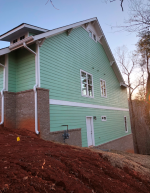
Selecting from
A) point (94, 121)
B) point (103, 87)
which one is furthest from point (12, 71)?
point (103, 87)

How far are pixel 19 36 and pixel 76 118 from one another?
5.59 meters

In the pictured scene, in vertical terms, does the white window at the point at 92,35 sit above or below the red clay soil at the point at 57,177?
above

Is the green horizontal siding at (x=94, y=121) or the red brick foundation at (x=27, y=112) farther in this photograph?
the green horizontal siding at (x=94, y=121)

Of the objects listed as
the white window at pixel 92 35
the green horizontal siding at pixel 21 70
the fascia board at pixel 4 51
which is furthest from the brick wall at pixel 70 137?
the white window at pixel 92 35

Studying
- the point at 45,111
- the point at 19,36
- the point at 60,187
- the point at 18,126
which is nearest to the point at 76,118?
the point at 45,111

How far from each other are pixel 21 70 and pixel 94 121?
6148 mm

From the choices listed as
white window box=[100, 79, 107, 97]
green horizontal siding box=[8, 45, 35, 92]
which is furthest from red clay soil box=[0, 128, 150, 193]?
white window box=[100, 79, 107, 97]

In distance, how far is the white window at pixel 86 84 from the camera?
35.3 feet

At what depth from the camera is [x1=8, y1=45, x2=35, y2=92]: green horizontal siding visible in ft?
25.0

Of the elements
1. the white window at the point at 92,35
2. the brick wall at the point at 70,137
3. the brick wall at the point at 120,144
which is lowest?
the brick wall at the point at 120,144

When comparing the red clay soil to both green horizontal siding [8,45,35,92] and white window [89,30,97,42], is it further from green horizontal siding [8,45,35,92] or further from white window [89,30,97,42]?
white window [89,30,97,42]

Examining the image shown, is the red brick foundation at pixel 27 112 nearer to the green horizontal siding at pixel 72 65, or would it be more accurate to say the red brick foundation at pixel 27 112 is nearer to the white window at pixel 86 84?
the green horizontal siding at pixel 72 65

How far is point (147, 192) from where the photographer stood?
3.18 meters

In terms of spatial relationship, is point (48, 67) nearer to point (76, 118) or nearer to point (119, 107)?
point (76, 118)
